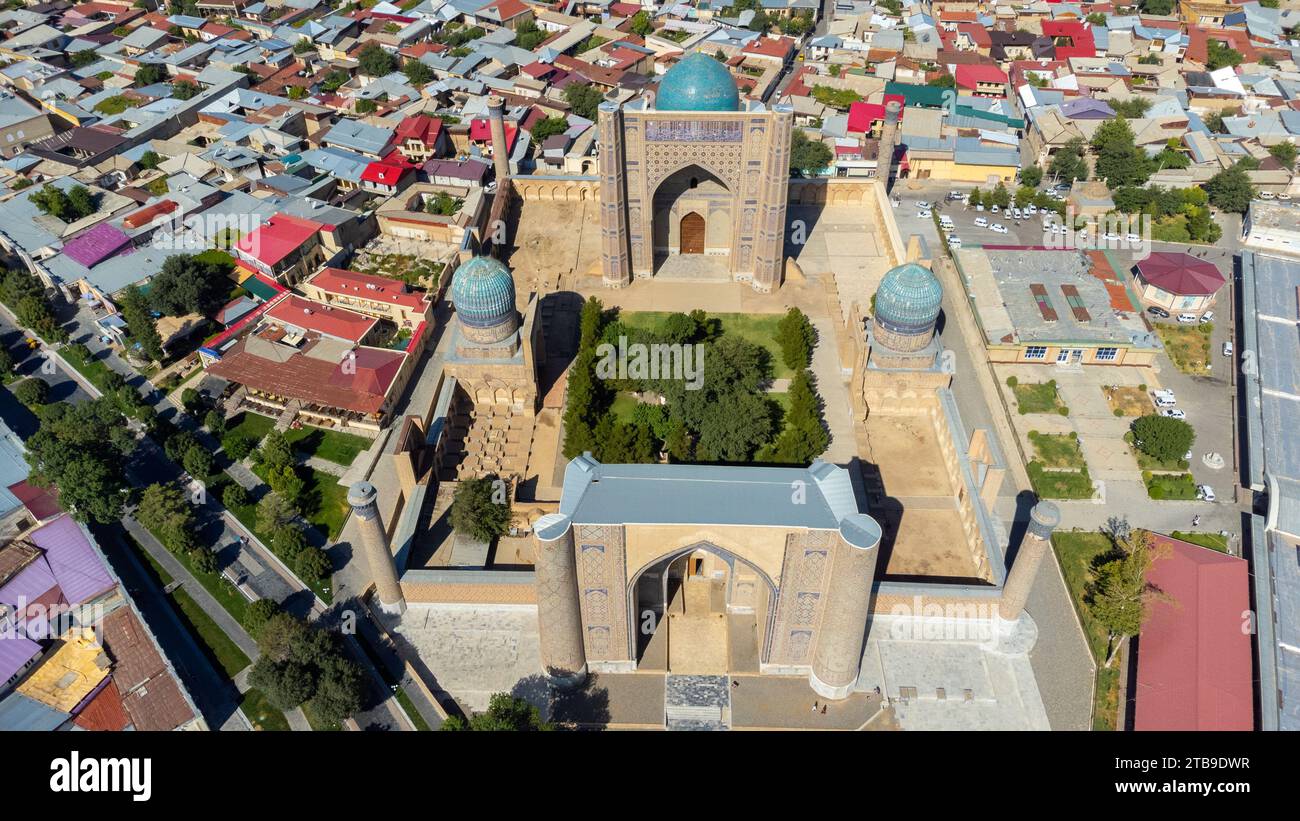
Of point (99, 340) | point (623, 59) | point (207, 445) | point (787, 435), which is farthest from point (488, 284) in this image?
point (623, 59)

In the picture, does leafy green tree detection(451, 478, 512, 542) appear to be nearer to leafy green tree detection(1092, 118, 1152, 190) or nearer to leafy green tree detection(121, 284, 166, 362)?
leafy green tree detection(121, 284, 166, 362)

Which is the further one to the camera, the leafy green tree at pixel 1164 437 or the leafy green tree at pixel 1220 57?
the leafy green tree at pixel 1220 57

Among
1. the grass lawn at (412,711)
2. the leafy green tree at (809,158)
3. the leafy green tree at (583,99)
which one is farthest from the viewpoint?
the leafy green tree at (583,99)

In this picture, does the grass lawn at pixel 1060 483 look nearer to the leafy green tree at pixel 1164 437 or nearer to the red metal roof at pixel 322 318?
the leafy green tree at pixel 1164 437

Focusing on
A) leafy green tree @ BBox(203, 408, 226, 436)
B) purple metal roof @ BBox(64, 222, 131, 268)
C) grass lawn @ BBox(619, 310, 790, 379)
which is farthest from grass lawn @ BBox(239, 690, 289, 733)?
purple metal roof @ BBox(64, 222, 131, 268)

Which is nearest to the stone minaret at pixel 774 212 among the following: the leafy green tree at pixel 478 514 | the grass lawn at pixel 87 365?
the leafy green tree at pixel 478 514

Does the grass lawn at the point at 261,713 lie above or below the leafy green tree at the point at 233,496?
below

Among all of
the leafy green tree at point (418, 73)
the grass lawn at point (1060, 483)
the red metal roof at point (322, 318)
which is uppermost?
the leafy green tree at point (418, 73)
